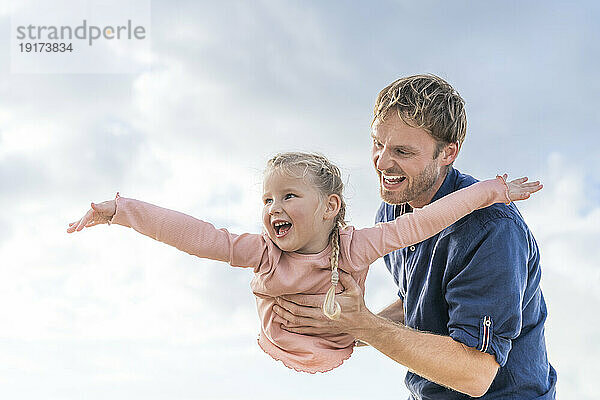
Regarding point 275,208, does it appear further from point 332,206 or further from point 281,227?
point 332,206

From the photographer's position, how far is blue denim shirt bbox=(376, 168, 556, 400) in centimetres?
295

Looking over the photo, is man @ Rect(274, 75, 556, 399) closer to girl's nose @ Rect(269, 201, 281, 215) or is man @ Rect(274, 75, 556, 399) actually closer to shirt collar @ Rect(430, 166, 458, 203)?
shirt collar @ Rect(430, 166, 458, 203)

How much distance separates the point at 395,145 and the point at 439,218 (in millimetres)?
558

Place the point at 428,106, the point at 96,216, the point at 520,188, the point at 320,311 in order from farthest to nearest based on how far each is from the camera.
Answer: the point at 428,106 → the point at 520,188 → the point at 320,311 → the point at 96,216

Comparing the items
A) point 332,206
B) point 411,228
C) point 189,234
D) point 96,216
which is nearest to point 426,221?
point 411,228

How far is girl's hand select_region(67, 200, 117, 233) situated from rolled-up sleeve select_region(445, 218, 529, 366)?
143 centimetres

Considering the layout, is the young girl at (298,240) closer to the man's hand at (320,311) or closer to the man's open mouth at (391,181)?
the man's hand at (320,311)

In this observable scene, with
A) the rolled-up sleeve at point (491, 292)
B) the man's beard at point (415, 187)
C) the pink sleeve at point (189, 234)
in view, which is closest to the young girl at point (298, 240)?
the pink sleeve at point (189, 234)

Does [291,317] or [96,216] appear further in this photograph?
[291,317]

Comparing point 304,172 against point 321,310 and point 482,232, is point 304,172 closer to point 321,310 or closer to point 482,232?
point 321,310

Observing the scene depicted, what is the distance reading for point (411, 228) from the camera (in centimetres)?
286

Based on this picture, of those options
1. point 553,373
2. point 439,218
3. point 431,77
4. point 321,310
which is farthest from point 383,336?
point 431,77

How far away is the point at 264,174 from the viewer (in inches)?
112

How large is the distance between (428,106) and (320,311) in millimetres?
1150
